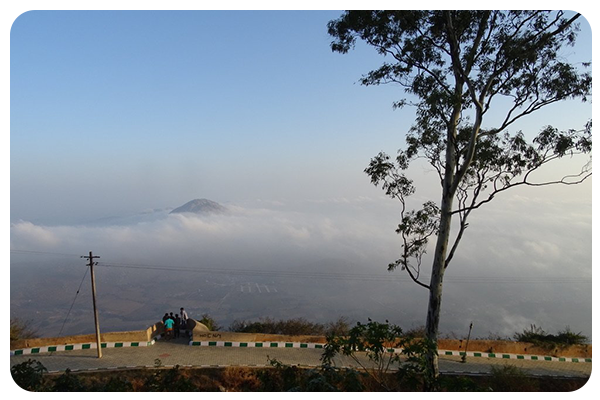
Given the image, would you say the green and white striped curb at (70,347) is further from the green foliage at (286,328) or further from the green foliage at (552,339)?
the green foliage at (552,339)

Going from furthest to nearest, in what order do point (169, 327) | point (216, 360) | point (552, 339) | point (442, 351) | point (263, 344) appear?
point (552, 339) → point (169, 327) → point (263, 344) → point (442, 351) → point (216, 360)

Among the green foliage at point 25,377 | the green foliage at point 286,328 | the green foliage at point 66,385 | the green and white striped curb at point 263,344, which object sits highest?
the green foliage at point 25,377

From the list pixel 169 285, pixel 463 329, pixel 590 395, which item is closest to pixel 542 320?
pixel 463 329

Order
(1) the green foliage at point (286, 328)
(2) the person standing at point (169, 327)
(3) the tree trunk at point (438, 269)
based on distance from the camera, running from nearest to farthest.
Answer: (3) the tree trunk at point (438, 269) → (2) the person standing at point (169, 327) → (1) the green foliage at point (286, 328)

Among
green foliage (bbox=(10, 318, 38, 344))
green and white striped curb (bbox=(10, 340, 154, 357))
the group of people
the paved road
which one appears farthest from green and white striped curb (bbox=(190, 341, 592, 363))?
green foliage (bbox=(10, 318, 38, 344))

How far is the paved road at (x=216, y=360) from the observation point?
12492mm

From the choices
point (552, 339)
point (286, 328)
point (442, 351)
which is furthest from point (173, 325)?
point (552, 339)

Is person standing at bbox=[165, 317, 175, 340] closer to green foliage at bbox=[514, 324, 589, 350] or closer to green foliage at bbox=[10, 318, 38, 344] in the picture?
green foliage at bbox=[10, 318, 38, 344]

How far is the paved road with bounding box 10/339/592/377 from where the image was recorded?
1249cm

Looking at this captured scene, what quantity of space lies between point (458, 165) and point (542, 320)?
455ft

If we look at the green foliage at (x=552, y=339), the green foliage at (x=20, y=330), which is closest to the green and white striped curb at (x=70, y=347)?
the green foliage at (x=20, y=330)

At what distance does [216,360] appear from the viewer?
13016 millimetres

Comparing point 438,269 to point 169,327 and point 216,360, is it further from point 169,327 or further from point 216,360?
point 169,327

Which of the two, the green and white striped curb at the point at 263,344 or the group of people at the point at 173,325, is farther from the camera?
the group of people at the point at 173,325
